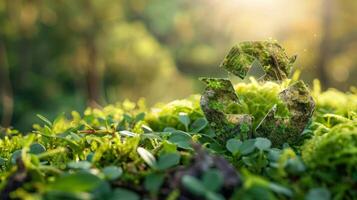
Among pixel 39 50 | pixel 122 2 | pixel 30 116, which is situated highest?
pixel 122 2

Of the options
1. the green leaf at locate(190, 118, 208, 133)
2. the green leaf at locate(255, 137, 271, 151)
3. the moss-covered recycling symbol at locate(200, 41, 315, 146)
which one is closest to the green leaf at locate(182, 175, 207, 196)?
the green leaf at locate(255, 137, 271, 151)

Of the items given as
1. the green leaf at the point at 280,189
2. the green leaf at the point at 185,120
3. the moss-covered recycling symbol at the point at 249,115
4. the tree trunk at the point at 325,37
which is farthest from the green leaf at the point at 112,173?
the tree trunk at the point at 325,37

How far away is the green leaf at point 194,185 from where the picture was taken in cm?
69

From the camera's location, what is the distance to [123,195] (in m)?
0.73

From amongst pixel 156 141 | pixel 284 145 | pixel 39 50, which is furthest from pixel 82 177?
pixel 39 50

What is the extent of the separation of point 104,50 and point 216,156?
1314cm

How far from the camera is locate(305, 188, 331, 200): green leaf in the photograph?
0.74 metres

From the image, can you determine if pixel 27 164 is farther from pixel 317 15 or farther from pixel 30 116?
pixel 317 15

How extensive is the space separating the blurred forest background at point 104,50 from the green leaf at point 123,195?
1077cm

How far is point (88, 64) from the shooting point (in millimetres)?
13148

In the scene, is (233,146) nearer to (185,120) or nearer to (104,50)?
(185,120)

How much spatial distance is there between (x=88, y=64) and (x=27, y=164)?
1256 centimetres

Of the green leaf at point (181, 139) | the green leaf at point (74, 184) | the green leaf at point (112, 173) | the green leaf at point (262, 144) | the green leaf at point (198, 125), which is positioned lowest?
the green leaf at point (198, 125)

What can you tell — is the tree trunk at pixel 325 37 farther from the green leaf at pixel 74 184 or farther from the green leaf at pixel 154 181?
the green leaf at pixel 74 184
